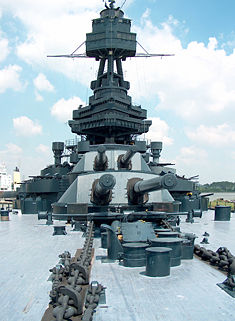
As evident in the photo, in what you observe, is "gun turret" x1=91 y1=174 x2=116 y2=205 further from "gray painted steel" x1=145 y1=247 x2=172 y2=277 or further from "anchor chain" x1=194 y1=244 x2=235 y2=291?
"gray painted steel" x1=145 y1=247 x2=172 y2=277

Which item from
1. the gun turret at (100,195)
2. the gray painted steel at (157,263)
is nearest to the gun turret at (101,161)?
the gun turret at (100,195)

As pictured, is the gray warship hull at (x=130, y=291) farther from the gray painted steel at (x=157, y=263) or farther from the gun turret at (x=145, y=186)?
the gun turret at (x=145, y=186)

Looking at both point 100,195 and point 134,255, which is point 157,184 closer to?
point 134,255

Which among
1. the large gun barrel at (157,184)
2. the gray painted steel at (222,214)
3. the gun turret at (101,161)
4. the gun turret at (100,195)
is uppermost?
the gun turret at (101,161)

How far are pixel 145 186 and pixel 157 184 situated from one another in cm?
75

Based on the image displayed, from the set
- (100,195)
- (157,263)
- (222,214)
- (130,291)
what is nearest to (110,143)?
(222,214)

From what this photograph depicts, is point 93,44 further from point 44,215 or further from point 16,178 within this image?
point 16,178

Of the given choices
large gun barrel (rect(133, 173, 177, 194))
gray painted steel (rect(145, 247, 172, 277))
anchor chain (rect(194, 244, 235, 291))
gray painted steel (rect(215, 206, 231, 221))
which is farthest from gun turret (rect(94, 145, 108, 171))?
gray painted steel (rect(215, 206, 231, 221))

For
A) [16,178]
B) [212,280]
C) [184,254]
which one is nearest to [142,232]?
[184,254]

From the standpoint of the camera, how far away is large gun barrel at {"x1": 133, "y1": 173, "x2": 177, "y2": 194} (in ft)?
16.2

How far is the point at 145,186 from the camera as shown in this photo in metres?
6.36

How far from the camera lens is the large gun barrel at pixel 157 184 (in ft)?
16.2

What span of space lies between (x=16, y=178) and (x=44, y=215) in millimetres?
42117

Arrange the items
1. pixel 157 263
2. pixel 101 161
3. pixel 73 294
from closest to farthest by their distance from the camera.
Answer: pixel 73 294 → pixel 157 263 → pixel 101 161
